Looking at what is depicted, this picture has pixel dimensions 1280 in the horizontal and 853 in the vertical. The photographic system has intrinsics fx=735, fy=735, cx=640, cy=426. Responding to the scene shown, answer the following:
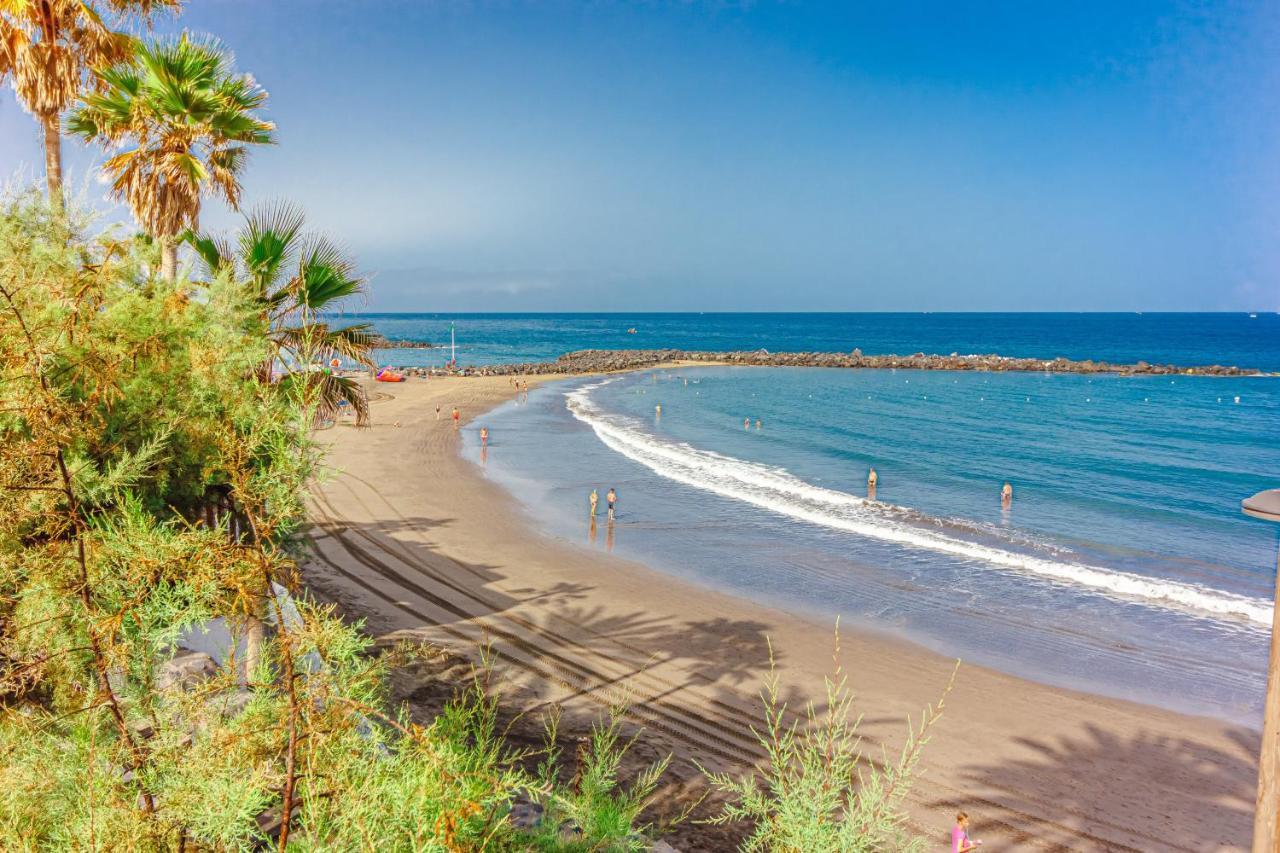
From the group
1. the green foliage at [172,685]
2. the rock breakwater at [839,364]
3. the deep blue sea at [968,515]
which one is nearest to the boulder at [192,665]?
the green foliage at [172,685]

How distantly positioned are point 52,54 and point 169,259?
487cm

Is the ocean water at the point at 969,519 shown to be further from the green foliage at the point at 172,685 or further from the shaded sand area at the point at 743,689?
the green foliage at the point at 172,685

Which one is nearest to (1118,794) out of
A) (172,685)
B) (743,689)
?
(743,689)

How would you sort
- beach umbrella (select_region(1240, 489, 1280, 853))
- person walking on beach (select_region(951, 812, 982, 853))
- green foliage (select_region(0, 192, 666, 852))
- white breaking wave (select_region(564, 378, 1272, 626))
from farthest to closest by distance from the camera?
white breaking wave (select_region(564, 378, 1272, 626)), person walking on beach (select_region(951, 812, 982, 853)), beach umbrella (select_region(1240, 489, 1280, 853)), green foliage (select_region(0, 192, 666, 852))

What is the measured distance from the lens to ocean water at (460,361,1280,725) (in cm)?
1556

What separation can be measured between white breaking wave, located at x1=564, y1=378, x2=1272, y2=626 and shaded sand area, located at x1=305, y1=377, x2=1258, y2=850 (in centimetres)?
661

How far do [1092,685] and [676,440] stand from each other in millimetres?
25747

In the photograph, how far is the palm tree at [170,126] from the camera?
31.2ft

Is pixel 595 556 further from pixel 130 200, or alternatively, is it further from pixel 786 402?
pixel 786 402

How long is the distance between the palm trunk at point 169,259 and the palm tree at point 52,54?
3.33m

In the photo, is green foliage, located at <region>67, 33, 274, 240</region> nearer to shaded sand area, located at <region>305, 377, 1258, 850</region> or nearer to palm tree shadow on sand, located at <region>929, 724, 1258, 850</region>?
shaded sand area, located at <region>305, 377, 1258, 850</region>

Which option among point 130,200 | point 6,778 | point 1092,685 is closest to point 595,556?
point 1092,685

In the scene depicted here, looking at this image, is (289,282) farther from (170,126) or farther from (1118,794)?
(1118,794)

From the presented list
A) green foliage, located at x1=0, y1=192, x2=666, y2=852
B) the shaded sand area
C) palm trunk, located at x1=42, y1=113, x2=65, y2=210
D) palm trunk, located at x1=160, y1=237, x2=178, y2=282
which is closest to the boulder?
green foliage, located at x1=0, y1=192, x2=666, y2=852
